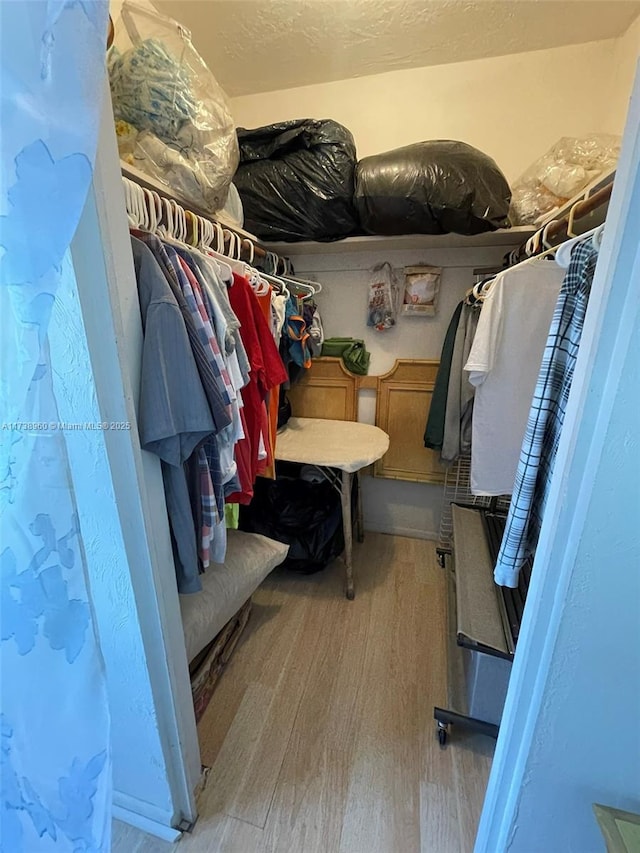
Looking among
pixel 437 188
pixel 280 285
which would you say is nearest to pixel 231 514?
pixel 280 285

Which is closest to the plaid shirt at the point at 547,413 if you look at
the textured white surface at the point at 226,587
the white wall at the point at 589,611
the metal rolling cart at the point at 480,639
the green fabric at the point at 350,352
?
the white wall at the point at 589,611

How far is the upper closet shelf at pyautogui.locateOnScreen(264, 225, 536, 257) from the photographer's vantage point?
161 cm

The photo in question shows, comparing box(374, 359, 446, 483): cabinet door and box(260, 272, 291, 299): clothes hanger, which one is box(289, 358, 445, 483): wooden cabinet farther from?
box(260, 272, 291, 299): clothes hanger

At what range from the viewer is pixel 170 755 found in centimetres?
92

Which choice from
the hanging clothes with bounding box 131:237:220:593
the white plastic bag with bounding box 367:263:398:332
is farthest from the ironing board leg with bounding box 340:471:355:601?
the hanging clothes with bounding box 131:237:220:593

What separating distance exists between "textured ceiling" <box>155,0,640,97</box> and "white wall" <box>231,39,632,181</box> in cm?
5

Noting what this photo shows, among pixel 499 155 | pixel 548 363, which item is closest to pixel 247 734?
pixel 548 363

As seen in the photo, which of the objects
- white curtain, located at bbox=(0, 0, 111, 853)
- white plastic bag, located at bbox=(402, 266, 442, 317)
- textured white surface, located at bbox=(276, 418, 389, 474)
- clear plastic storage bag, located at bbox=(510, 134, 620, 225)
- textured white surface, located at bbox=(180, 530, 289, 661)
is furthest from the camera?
white plastic bag, located at bbox=(402, 266, 442, 317)

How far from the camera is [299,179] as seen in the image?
5.26 ft

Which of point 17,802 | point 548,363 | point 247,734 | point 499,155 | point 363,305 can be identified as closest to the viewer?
point 17,802

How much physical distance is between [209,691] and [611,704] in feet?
4.18

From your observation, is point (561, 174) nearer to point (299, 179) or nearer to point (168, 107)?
point (299, 179)

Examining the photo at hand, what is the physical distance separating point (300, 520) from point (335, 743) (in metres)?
0.95

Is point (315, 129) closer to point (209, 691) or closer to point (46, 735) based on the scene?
point (46, 735)
